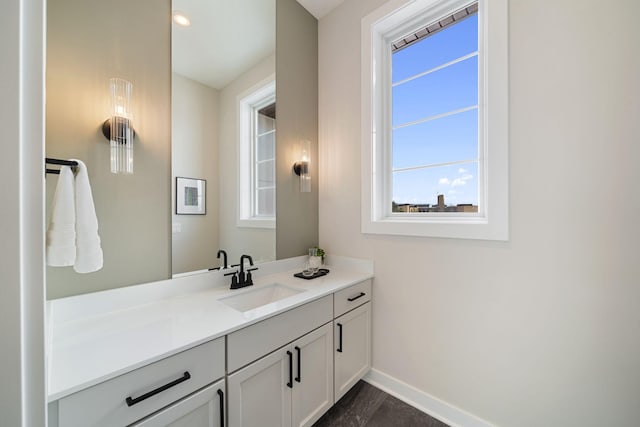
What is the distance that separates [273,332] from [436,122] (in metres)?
1.62

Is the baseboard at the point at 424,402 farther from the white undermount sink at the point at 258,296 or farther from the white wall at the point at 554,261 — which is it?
the white undermount sink at the point at 258,296

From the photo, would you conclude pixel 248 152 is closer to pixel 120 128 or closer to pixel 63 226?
pixel 120 128

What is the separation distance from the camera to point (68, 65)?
3.42ft

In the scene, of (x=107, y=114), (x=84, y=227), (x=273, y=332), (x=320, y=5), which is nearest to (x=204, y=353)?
(x=273, y=332)

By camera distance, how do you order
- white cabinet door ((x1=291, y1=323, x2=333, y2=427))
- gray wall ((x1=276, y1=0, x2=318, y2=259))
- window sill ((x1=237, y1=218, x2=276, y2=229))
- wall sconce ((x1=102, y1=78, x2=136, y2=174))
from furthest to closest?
gray wall ((x1=276, y1=0, x2=318, y2=259)) < window sill ((x1=237, y1=218, x2=276, y2=229)) < white cabinet door ((x1=291, y1=323, x2=333, y2=427)) < wall sconce ((x1=102, y1=78, x2=136, y2=174))

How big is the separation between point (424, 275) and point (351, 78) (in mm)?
1572

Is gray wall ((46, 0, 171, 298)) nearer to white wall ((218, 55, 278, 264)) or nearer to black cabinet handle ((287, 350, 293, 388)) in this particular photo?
white wall ((218, 55, 278, 264))

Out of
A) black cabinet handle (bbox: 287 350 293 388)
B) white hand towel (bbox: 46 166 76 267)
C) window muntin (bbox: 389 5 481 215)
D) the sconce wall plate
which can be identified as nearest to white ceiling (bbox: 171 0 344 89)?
the sconce wall plate

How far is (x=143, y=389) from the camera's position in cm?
77

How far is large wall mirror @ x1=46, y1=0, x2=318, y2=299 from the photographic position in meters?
1.06

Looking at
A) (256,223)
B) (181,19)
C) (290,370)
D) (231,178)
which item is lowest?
(290,370)

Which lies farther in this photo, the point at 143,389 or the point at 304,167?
the point at 304,167

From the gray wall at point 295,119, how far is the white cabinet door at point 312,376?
70cm

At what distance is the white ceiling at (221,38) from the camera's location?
136 cm
